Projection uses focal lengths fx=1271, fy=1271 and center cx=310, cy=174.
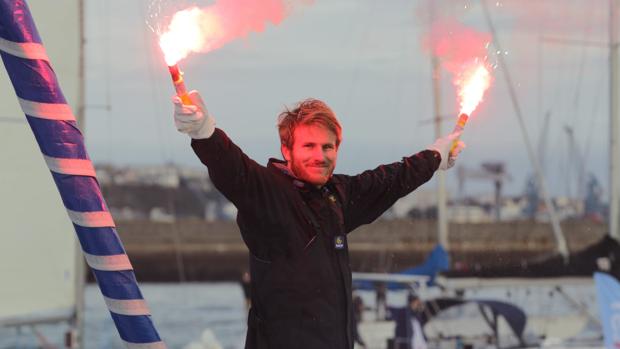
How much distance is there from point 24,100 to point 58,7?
30.4ft

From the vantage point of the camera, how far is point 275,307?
13.4 feet

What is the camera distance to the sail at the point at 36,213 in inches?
466

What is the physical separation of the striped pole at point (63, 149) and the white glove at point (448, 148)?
131 centimetres

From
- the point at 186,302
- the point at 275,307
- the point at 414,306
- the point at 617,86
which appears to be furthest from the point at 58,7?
the point at 186,302

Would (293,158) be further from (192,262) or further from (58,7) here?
(192,262)

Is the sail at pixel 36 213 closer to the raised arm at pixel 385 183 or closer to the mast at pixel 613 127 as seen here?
the raised arm at pixel 385 183

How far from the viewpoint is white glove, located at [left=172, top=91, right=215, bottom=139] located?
3799 mm

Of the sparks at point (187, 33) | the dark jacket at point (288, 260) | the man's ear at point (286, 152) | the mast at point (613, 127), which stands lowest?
the dark jacket at point (288, 260)

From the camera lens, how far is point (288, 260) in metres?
4.11

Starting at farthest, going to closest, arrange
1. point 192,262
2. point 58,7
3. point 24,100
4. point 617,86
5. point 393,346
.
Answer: point 192,262 < point 617,86 < point 393,346 < point 58,7 < point 24,100

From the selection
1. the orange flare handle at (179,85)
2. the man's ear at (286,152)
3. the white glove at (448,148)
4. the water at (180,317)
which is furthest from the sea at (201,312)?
the orange flare handle at (179,85)

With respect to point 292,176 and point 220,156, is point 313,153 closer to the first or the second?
point 292,176

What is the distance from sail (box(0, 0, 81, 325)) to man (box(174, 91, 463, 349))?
7567 millimetres

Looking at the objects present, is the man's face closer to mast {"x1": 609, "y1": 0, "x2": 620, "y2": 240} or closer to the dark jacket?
the dark jacket
